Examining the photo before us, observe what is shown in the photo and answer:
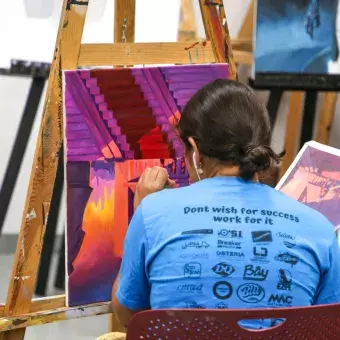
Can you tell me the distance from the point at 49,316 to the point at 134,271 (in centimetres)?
45

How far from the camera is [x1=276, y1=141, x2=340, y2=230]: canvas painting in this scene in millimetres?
1649

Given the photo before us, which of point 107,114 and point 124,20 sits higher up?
point 124,20

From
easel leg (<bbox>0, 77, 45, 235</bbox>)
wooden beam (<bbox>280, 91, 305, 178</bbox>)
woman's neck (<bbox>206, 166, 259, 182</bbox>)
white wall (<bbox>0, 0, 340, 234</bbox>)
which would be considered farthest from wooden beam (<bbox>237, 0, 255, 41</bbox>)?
woman's neck (<bbox>206, 166, 259, 182</bbox>)

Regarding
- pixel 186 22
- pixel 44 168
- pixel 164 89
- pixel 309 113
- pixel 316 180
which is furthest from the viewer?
pixel 186 22

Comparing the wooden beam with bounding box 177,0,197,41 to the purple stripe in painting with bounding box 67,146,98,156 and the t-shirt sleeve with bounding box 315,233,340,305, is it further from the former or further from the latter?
the t-shirt sleeve with bounding box 315,233,340,305

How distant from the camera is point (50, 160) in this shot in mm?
1465

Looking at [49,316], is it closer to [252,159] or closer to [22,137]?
[252,159]

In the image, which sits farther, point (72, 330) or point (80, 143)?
point (72, 330)

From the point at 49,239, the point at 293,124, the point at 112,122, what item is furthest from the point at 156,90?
the point at 293,124

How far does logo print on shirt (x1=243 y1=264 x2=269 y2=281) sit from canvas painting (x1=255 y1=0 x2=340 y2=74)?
142 cm

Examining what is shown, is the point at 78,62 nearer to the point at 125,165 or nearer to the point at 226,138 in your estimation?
the point at 125,165

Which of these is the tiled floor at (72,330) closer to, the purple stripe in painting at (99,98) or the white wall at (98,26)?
the white wall at (98,26)

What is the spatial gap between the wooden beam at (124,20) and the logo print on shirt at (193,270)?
790 mm

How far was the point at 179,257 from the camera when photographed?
1.09 m
